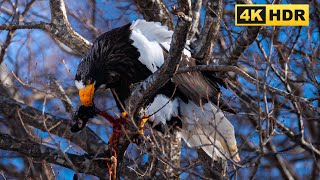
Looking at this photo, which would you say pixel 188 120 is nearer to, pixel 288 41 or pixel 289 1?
pixel 288 41

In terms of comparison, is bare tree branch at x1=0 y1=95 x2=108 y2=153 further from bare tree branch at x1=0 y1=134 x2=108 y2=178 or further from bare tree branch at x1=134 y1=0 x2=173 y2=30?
bare tree branch at x1=134 y1=0 x2=173 y2=30

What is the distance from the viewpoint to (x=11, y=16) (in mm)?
5793

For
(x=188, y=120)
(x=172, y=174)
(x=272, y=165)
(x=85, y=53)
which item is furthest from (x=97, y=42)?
(x=272, y=165)

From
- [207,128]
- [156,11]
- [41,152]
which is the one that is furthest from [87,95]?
[156,11]

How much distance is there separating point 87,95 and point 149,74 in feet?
1.80

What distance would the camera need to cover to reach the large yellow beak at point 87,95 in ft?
13.6

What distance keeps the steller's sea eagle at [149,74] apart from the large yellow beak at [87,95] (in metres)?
0.07

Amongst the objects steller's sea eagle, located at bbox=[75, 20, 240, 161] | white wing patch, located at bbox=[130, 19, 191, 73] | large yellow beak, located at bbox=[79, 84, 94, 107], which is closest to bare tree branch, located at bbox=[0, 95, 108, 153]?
steller's sea eagle, located at bbox=[75, 20, 240, 161]

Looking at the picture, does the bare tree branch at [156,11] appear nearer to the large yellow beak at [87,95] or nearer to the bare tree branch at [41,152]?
the large yellow beak at [87,95]

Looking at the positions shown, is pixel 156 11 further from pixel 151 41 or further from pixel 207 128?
pixel 207 128

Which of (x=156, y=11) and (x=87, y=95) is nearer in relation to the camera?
(x=87, y=95)

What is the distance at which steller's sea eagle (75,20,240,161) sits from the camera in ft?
14.6

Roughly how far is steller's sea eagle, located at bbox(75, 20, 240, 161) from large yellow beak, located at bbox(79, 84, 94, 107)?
0.21ft

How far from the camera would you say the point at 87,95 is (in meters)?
4.21
